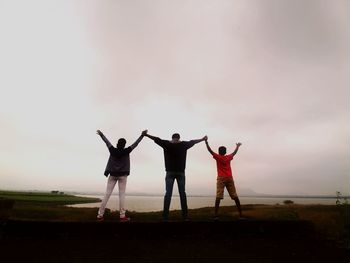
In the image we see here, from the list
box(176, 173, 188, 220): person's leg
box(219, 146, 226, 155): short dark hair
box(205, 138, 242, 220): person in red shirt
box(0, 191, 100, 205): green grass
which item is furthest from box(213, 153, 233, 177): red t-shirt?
box(0, 191, 100, 205): green grass

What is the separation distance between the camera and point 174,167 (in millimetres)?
10414

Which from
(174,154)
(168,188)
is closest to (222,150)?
(174,154)

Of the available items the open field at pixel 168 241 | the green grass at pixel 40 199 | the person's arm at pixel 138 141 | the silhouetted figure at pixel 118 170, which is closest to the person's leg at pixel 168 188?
the open field at pixel 168 241

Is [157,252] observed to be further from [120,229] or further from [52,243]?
[52,243]

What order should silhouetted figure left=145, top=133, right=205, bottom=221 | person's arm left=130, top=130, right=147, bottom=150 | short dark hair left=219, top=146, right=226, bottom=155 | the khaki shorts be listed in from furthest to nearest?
short dark hair left=219, top=146, right=226, bottom=155 < the khaki shorts < person's arm left=130, top=130, right=147, bottom=150 < silhouetted figure left=145, top=133, right=205, bottom=221

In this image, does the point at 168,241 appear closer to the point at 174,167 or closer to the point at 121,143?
the point at 174,167

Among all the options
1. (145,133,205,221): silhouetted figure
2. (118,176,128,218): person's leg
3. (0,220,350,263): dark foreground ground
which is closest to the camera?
(0,220,350,263): dark foreground ground

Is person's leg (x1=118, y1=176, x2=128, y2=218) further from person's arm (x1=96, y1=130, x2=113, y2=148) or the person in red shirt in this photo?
the person in red shirt

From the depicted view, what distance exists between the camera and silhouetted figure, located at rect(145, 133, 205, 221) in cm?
1034

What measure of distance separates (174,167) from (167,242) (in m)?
2.58

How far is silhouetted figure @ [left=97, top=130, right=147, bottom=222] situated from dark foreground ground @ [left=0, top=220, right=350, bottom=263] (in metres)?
1.27

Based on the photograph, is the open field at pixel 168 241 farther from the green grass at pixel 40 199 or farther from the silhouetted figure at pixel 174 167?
the green grass at pixel 40 199

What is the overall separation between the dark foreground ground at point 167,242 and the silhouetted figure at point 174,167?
1.04 m

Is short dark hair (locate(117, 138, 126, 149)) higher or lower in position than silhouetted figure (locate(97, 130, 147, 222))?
higher
